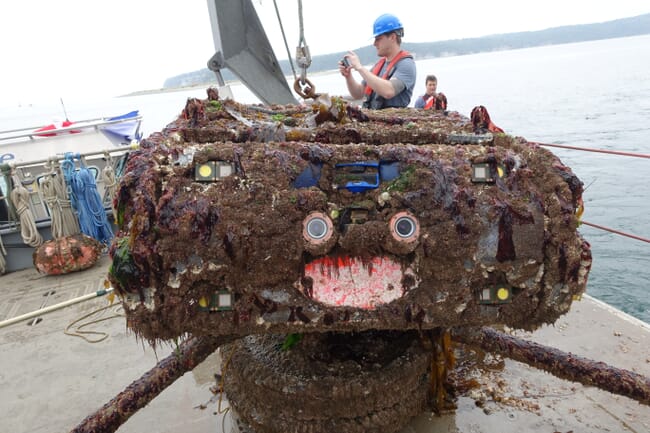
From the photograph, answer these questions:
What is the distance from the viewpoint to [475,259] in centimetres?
167

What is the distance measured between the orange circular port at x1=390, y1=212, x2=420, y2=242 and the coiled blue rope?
5.56m

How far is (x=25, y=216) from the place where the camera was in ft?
19.7

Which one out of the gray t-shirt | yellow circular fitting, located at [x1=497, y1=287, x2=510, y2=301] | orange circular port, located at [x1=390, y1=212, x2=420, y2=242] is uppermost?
the gray t-shirt

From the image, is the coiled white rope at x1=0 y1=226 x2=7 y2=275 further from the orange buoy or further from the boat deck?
the boat deck

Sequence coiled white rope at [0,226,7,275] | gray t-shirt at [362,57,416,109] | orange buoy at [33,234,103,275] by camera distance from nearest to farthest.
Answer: gray t-shirt at [362,57,416,109] < orange buoy at [33,234,103,275] < coiled white rope at [0,226,7,275]

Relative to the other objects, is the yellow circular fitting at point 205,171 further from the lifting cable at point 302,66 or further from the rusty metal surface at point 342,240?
the lifting cable at point 302,66

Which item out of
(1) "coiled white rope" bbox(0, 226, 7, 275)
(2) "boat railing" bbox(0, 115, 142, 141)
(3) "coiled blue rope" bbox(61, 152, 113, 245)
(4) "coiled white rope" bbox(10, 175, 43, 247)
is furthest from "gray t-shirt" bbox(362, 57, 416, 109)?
(2) "boat railing" bbox(0, 115, 142, 141)

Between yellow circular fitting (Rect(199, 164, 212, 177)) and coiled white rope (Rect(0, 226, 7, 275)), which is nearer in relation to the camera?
yellow circular fitting (Rect(199, 164, 212, 177))

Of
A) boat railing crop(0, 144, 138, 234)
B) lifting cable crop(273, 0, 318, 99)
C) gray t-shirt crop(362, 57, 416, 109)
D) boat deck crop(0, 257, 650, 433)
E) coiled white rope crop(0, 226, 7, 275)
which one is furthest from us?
coiled white rope crop(0, 226, 7, 275)

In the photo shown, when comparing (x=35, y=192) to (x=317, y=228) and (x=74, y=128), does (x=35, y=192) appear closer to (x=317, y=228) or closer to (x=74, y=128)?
(x=74, y=128)

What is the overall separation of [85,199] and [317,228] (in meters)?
5.45

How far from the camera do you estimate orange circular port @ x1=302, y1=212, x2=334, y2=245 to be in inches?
64.4

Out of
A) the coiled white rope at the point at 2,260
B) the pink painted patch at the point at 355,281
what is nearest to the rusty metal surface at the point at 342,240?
the pink painted patch at the point at 355,281

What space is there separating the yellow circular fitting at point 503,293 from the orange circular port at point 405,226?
39 cm
